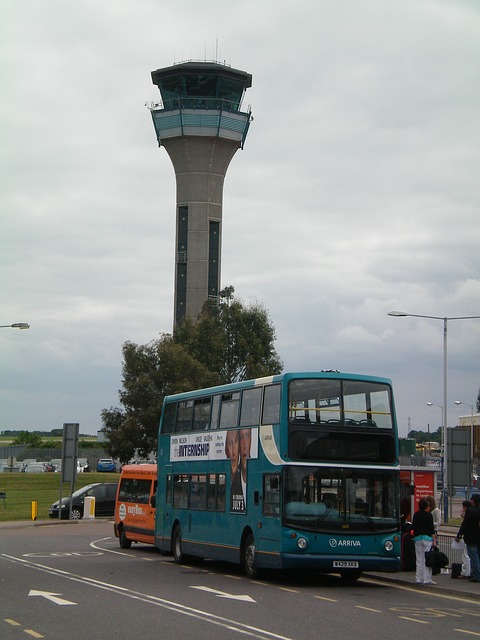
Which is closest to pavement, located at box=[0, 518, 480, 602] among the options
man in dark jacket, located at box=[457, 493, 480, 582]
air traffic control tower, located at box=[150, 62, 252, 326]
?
man in dark jacket, located at box=[457, 493, 480, 582]

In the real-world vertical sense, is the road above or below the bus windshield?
below

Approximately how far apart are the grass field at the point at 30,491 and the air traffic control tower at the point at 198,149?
2004 centimetres

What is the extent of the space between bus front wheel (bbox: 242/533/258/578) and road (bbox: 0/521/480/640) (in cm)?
32

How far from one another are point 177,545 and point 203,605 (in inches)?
399

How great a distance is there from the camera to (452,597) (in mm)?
18422

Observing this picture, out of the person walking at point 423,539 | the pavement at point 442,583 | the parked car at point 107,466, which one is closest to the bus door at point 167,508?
the pavement at point 442,583

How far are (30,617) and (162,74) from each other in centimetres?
8136

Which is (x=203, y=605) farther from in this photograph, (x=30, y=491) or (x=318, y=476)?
(x=30, y=491)

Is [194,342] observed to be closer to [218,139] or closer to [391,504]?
[218,139]

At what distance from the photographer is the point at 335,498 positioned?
1958 cm

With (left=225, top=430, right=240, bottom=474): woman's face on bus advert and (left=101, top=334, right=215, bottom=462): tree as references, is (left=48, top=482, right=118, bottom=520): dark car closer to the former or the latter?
(left=101, top=334, right=215, bottom=462): tree

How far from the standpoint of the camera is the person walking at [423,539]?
786 inches

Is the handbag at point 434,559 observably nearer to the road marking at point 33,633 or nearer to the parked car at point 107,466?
the road marking at point 33,633

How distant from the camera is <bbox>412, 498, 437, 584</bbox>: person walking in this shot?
65.5 feet
